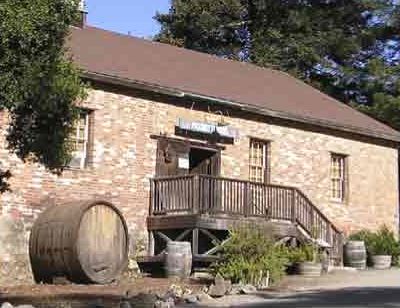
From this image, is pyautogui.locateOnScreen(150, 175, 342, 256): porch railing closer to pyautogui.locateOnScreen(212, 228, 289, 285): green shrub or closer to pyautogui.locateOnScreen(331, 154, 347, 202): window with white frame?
pyautogui.locateOnScreen(212, 228, 289, 285): green shrub

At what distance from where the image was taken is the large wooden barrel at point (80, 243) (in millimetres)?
19328

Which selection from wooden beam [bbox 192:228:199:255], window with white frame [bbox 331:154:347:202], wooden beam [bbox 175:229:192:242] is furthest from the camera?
window with white frame [bbox 331:154:347:202]

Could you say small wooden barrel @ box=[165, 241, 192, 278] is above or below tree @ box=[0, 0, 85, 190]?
below

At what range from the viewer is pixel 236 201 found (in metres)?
23.2

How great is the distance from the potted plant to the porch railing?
6.50 ft

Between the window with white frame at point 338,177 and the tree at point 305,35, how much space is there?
11.6 meters

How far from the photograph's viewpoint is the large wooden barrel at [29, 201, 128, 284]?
761 inches

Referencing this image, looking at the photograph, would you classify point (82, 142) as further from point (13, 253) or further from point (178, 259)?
point (178, 259)

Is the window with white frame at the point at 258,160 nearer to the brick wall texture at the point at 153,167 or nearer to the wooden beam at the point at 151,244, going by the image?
the brick wall texture at the point at 153,167

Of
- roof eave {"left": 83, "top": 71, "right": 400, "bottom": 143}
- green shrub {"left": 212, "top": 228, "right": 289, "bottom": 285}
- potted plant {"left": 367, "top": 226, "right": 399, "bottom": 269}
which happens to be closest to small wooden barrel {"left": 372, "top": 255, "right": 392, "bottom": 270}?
potted plant {"left": 367, "top": 226, "right": 399, "bottom": 269}

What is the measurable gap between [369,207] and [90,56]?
11.9 metres

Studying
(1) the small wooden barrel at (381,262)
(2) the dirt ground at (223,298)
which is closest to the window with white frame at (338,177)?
(1) the small wooden barrel at (381,262)

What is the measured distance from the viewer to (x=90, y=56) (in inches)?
938

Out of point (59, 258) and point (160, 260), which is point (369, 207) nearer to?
point (160, 260)
